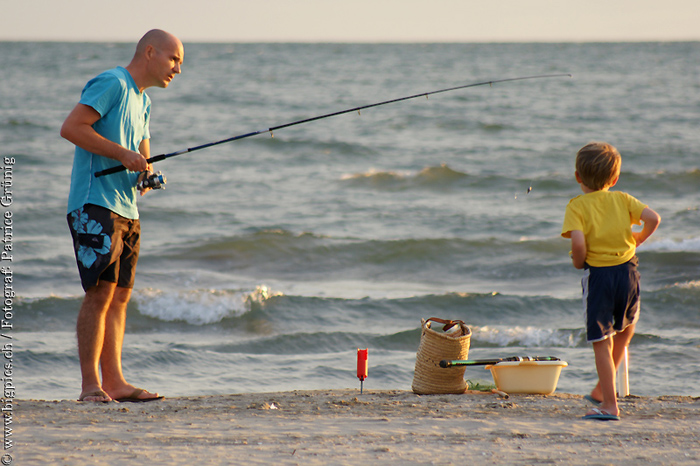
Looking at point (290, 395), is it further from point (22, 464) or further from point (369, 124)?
point (369, 124)

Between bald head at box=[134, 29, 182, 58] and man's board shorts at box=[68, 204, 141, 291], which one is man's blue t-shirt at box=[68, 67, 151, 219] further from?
bald head at box=[134, 29, 182, 58]

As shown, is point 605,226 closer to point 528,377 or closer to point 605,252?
point 605,252

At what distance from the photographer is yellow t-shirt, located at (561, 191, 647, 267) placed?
9.95 feet

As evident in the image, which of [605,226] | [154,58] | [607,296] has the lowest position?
[607,296]

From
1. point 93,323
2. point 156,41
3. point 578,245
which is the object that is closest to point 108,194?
point 93,323

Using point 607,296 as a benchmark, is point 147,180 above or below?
above

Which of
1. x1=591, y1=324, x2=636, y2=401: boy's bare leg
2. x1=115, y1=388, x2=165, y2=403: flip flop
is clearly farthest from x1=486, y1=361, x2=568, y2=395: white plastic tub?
x1=115, y1=388, x2=165, y2=403: flip flop

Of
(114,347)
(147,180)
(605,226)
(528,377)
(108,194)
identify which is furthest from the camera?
(528,377)

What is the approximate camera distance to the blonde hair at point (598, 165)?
3.08m

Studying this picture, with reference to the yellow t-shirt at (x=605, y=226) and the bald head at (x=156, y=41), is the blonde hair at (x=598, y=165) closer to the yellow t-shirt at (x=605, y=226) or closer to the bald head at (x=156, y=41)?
the yellow t-shirt at (x=605, y=226)

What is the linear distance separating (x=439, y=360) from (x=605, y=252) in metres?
1.09

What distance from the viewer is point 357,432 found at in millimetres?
2920

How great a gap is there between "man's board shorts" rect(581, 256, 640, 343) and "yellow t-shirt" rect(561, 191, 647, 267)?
4 cm

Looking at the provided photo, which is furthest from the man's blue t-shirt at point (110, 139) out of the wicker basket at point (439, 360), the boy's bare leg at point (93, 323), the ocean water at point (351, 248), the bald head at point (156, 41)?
the wicker basket at point (439, 360)
